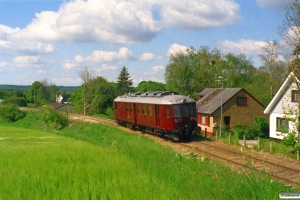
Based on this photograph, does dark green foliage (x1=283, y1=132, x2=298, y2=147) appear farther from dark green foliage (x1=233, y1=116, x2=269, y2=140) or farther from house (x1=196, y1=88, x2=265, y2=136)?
house (x1=196, y1=88, x2=265, y2=136)

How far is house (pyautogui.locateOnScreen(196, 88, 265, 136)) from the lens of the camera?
135ft

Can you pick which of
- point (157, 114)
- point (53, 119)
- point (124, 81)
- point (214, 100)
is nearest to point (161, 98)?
point (157, 114)

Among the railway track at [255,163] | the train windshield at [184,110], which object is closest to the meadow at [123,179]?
the railway track at [255,163]

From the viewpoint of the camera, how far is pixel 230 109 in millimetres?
42156

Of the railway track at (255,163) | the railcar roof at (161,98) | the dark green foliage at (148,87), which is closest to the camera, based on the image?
the railway track at (255,163)

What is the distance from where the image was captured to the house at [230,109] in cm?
4116

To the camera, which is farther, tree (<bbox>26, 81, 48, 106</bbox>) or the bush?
tree (<bbox>26, 81, 48, 106</bbox>)

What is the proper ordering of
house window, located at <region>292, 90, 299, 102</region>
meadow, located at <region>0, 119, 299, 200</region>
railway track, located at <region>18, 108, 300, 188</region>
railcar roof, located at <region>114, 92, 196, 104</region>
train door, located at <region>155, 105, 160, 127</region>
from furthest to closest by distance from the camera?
house window, located at <region>292, 90, 299, 102</region>, train door, located at <region>155, 105, 160, 127</region>, railcar roof, located at <region>114, 92, 196, 104</region>, railway track, located at <region>18, 108, 300, 188</region>, meadow, located at <region>0, 119, 299, 200</region>

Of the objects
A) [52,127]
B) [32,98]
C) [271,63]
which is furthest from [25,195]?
[32,98]

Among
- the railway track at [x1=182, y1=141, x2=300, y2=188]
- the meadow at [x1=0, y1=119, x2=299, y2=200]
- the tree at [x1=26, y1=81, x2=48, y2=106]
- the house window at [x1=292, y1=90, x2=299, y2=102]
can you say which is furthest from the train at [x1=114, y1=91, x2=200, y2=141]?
the tree at [x1=26, y1=81, x2=48, y2=106]

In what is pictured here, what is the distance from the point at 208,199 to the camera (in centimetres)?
734

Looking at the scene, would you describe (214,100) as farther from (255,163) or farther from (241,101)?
(255,163)

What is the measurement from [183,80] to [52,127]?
3096 centimetres

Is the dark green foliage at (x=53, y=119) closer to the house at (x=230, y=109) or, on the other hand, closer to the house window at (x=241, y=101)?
the house at (x=230, y=109)
